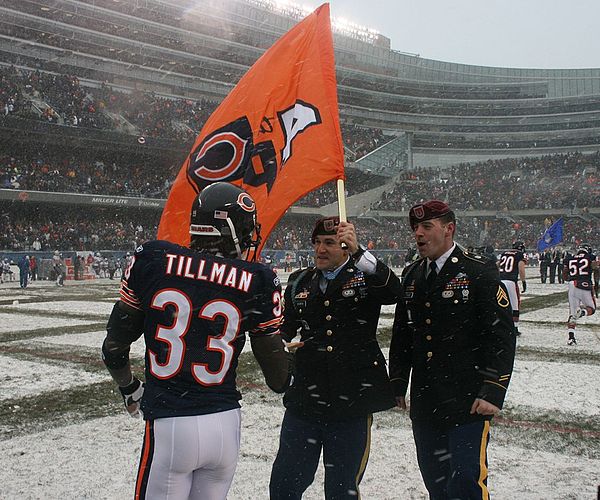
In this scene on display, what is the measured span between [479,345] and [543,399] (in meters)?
3.45

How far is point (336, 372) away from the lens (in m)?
2.96

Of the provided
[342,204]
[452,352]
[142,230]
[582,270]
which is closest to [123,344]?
[342,204]

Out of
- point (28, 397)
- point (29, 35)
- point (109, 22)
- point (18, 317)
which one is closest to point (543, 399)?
point (28, 397)

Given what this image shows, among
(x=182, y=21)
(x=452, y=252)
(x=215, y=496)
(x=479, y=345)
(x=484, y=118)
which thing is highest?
(x=182, y=21)

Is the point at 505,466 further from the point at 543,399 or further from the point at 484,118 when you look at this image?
the point at 484,118

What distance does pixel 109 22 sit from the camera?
→ 4241cm

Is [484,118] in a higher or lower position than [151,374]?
higher

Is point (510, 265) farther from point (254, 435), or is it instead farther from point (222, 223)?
point (222, 223)

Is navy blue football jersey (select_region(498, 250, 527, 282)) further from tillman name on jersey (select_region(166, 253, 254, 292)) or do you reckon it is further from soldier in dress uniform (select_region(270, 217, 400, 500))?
tillman name on jersey (select_region(166, 253, 254, 292))

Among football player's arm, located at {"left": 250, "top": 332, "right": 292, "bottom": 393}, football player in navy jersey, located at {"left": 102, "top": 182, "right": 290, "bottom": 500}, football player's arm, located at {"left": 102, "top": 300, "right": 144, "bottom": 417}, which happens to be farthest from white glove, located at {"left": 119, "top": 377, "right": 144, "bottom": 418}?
football player's arm, located at {"left": 250, "top": 332, "right": 292, "bottom": 393}

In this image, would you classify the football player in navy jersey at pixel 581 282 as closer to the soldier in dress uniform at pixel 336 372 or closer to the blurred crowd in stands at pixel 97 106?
the soldier in dress uniform at pixel 336 372

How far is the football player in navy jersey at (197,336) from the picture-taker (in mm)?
2098

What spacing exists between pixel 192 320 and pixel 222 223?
0.40 metres

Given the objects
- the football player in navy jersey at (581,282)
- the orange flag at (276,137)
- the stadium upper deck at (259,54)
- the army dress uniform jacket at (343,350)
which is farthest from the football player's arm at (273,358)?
the stadium upper deck at (259,54)
